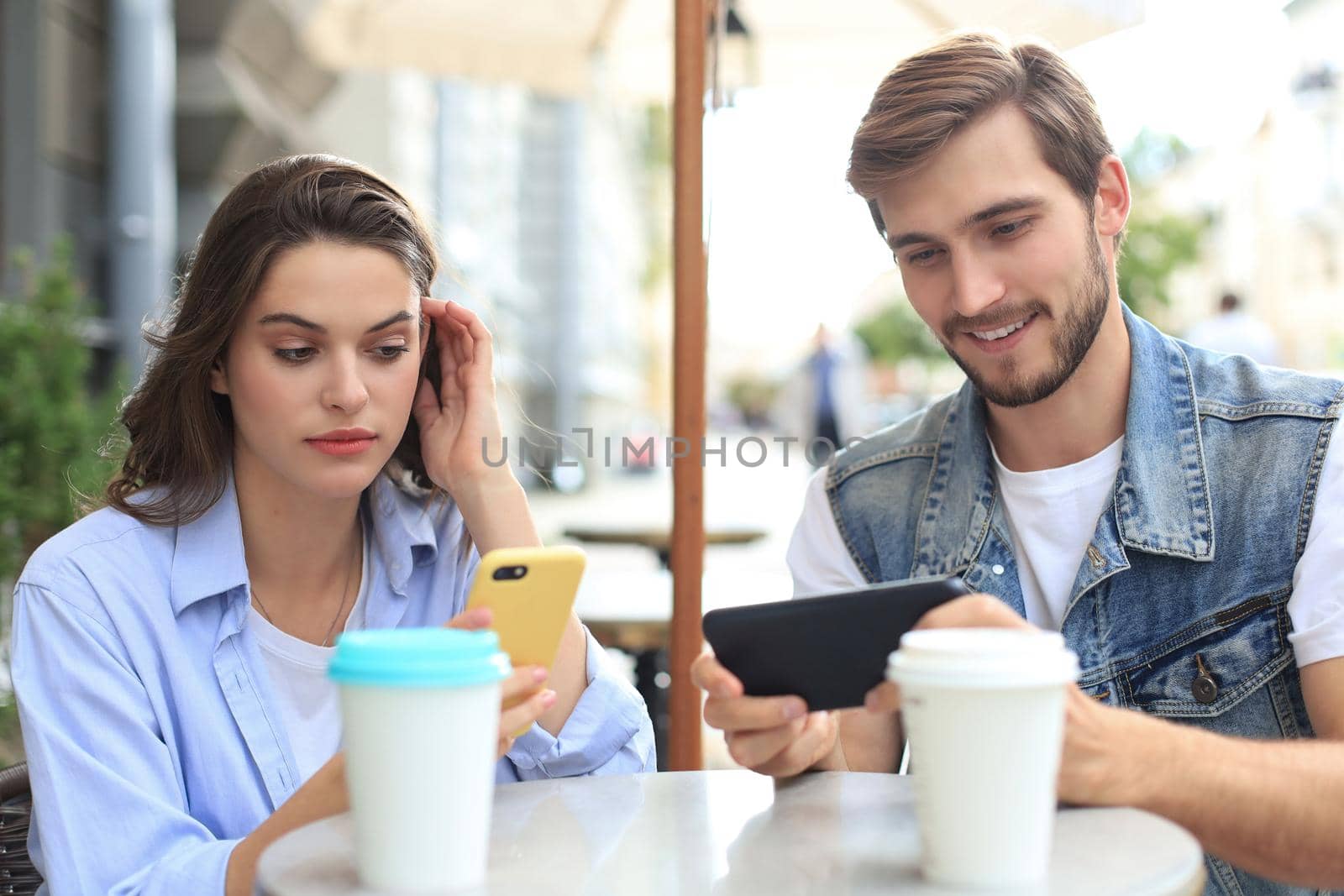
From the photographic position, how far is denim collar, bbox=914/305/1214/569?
1831 millimetres

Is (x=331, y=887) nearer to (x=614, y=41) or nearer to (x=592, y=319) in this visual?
(x=614, y=41)

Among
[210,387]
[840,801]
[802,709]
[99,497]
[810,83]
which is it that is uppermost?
[810,83]

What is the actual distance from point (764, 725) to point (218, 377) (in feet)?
3.55

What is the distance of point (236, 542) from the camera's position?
1811mm

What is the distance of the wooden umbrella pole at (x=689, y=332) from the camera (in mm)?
2600

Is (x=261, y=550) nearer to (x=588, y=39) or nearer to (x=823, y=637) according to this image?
(x=823, y=637)

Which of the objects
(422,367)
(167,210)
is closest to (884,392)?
(167,210)

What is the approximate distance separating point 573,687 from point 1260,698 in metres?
0.99

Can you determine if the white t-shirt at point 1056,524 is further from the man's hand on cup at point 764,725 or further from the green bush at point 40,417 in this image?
the green bush at point 40,417

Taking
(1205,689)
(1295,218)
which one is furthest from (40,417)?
(1295,218)

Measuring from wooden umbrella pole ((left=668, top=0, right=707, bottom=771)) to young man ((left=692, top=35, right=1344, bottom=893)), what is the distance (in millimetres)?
443

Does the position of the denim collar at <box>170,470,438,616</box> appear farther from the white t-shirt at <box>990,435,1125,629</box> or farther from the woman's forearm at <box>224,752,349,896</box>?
the white t-shirt at <box>990,435,1125,629</box>

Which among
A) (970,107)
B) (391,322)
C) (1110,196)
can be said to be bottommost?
(391,322)

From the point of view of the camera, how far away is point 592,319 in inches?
1601
